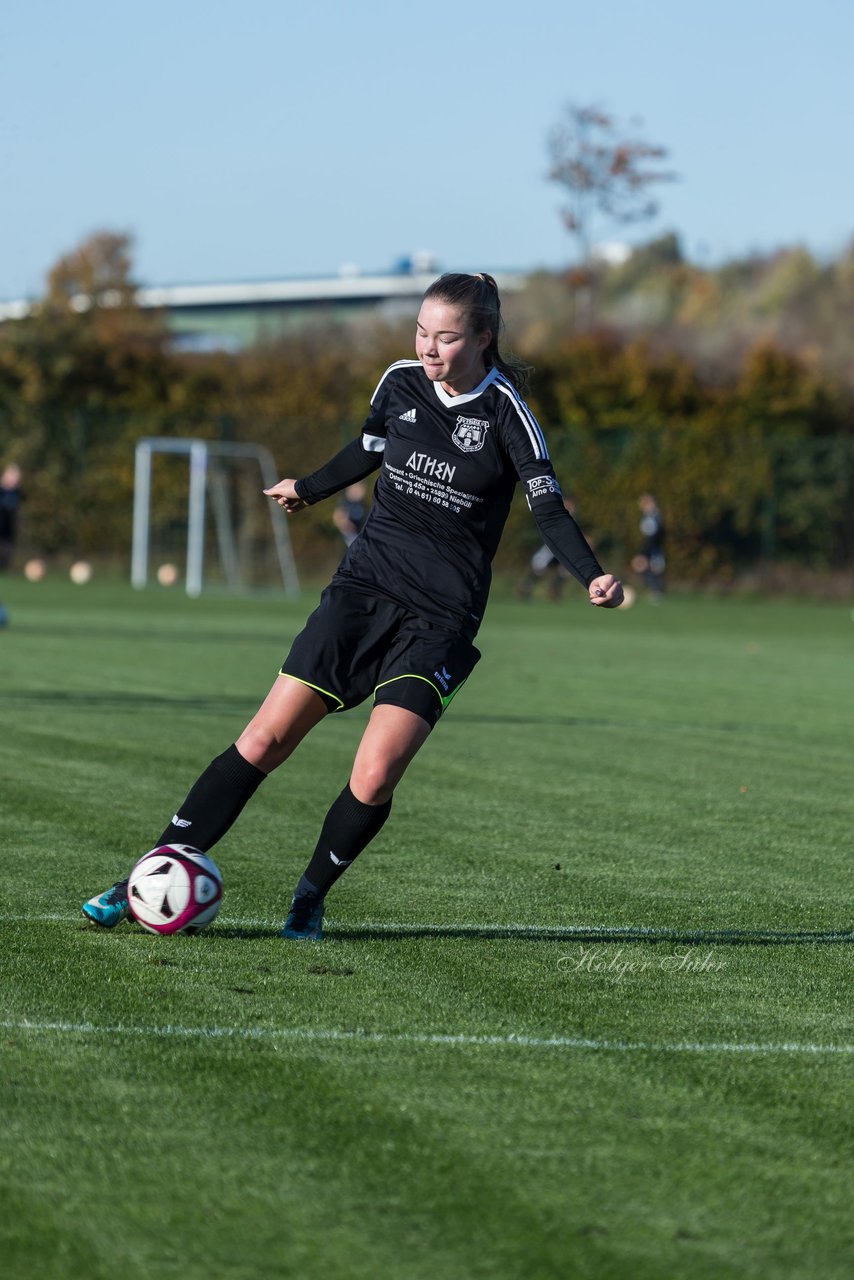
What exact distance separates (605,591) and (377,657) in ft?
2.51

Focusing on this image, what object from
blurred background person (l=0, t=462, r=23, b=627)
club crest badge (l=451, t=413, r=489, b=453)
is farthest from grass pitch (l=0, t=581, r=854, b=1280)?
blurred background person (l=0, t=462, r=23, b=627)

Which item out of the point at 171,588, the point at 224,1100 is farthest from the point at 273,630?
the point at 224,1100

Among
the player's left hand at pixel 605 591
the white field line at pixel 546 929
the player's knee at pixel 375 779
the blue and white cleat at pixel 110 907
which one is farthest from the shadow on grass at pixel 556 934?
the player's left hand at pixel 605 591

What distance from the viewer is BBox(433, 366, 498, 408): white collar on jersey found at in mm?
5738

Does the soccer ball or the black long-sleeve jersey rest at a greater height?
the black long-sleeve jersey

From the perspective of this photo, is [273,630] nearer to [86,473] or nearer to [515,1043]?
[86,473]

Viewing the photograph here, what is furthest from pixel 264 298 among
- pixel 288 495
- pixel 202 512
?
pixel 288 495

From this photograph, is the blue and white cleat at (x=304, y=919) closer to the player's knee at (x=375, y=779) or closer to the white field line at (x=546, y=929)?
the white field line at (x=546, y=929)

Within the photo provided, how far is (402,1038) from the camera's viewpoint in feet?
14.8

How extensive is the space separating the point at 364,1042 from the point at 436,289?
2.36 metres

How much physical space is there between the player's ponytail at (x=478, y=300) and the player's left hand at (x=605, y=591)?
0.82m

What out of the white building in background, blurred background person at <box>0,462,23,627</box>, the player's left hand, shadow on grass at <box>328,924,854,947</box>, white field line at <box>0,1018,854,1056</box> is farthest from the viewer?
the white building in background

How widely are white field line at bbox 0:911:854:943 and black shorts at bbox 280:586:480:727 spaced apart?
78cm

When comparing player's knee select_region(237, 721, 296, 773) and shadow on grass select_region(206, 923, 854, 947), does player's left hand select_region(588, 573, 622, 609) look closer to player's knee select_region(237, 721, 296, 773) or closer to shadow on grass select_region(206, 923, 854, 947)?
player's knee select_region(237, 721, 296, 773)
